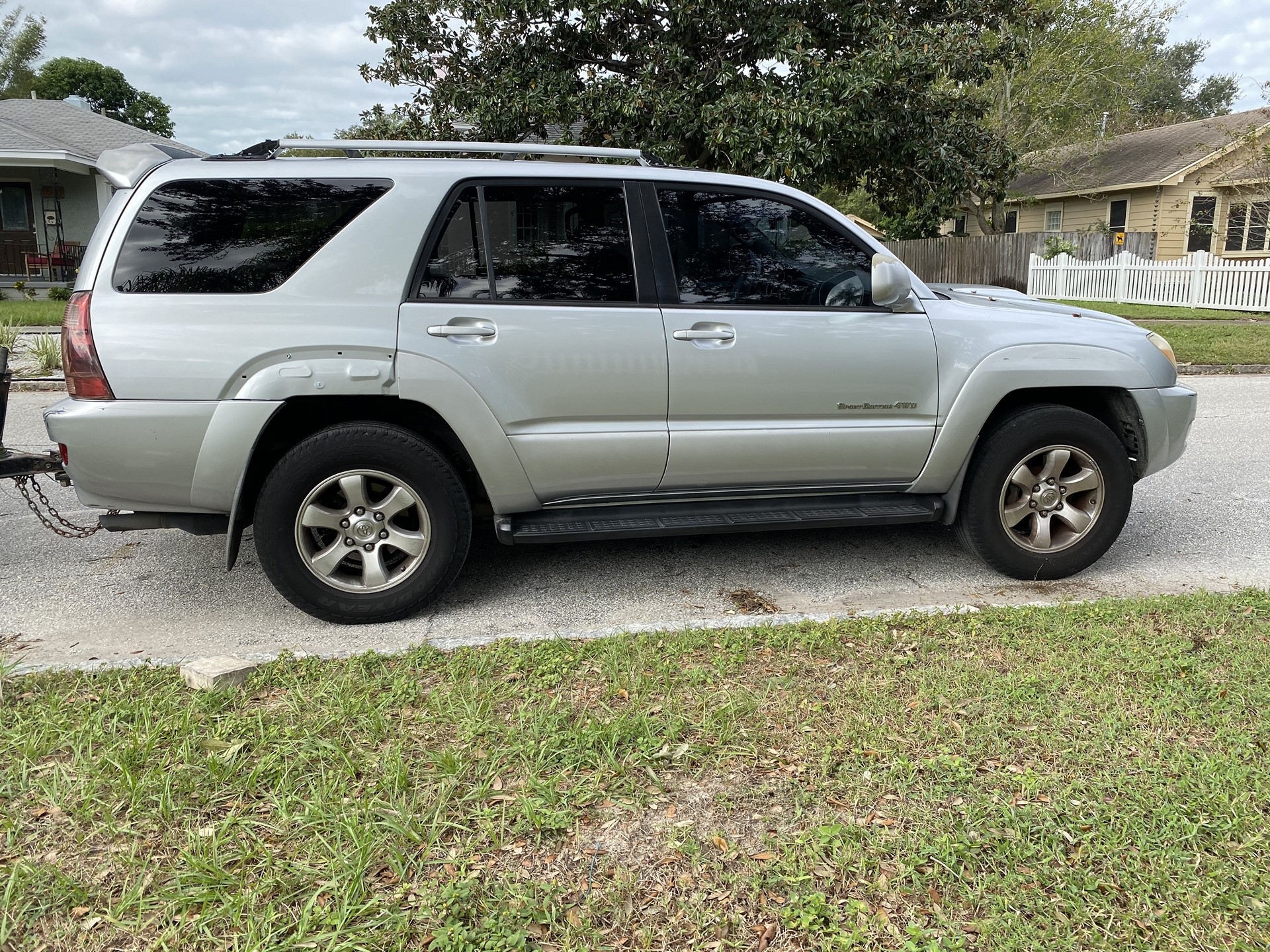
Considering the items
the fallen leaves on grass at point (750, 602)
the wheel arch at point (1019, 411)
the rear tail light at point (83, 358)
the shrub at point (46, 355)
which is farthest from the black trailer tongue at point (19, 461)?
the shrub at point (46, 355)

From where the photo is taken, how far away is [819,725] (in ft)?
9.77

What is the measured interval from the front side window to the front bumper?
1523 millimetres

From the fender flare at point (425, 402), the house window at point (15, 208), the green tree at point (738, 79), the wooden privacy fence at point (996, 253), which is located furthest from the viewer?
the wooden privacy fence at point (996, 253)

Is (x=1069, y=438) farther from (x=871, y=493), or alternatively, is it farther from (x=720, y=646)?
(x=720, y=646)

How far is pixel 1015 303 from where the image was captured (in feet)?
15.4

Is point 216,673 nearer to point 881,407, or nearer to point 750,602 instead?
point 750,602

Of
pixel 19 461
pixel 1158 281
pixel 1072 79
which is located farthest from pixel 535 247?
pixel 1072 79

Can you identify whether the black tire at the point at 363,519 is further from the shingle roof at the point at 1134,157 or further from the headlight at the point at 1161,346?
the shingle roof at the point at 1134,157

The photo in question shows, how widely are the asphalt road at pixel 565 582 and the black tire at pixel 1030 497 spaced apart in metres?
0.13

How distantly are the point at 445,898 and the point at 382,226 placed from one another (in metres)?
2.68

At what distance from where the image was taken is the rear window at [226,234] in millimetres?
3643

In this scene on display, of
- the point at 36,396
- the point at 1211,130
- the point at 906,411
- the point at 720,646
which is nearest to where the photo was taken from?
the point at 720,646

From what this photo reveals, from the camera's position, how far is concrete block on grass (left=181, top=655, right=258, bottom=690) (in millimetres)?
3199

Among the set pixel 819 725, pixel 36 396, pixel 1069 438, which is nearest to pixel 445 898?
pixel 819 725
